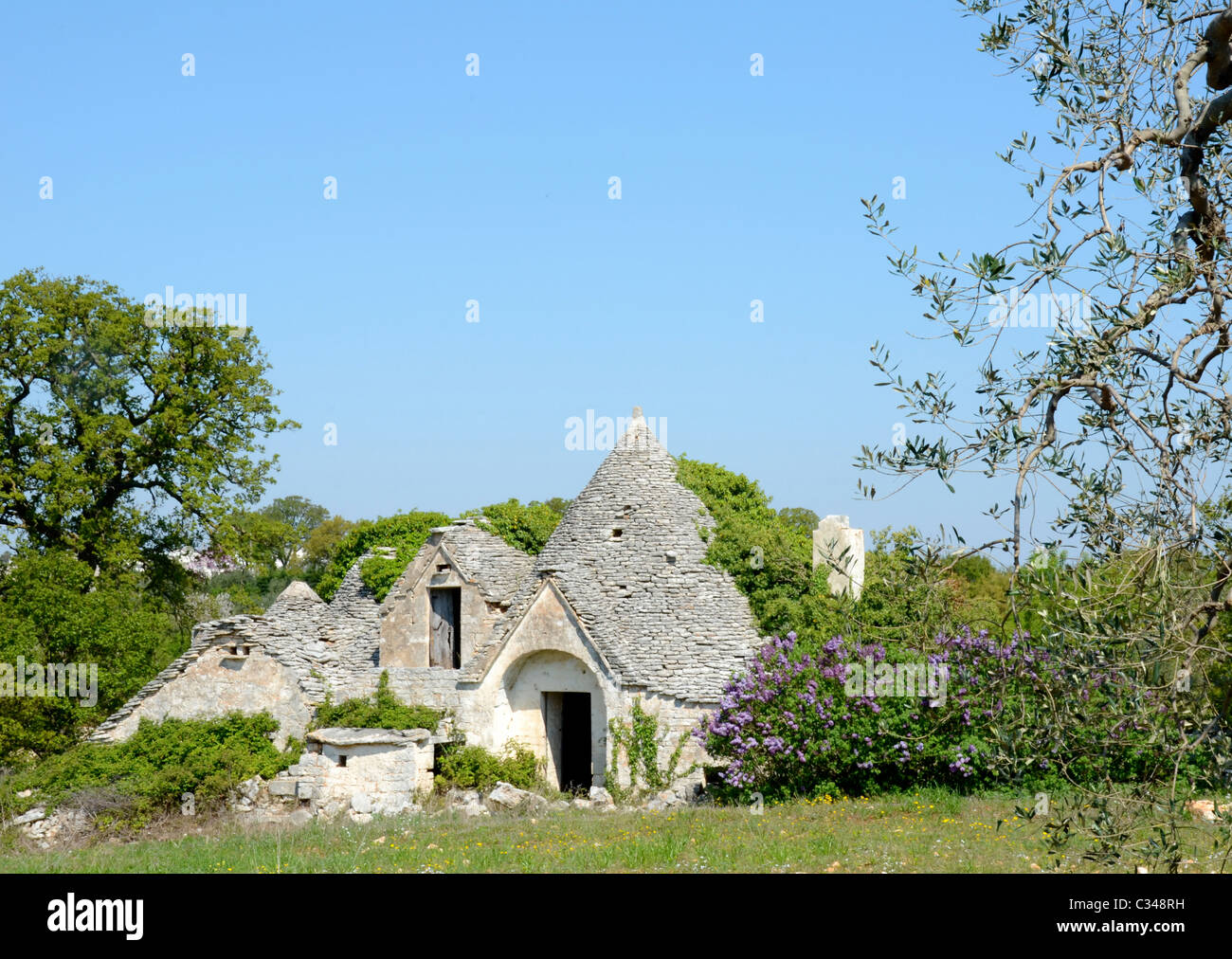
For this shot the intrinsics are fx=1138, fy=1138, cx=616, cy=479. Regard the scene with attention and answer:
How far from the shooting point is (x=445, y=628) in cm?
2469

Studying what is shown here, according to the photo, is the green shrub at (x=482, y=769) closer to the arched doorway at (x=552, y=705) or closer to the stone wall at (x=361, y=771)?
the arched doorway at (x=552, y=705)

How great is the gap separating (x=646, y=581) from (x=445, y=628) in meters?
4.61

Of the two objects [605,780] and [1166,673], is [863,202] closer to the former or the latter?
[1166,673]

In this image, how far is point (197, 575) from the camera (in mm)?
35938

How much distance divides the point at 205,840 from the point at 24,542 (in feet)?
56.0

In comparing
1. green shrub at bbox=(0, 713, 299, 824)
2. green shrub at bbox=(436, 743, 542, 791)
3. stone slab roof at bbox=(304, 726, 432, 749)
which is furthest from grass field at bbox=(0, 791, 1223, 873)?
green shrub at bbox=(436, 743, 542, 791)

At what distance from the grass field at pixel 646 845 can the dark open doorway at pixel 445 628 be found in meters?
6.23

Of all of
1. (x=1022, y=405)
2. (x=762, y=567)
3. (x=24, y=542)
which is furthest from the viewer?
(x=24, y=542)

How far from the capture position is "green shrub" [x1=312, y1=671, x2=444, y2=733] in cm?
2252

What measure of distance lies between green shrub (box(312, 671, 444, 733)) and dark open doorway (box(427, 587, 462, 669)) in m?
1.41

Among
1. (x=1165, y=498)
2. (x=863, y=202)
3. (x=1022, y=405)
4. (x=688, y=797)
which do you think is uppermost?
(x=863, y=202)

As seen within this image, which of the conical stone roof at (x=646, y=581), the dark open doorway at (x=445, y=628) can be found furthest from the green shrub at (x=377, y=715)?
the conical stone roof at (x=646, y=581)

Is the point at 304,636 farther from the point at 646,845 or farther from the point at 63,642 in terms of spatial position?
the point at 646,845
